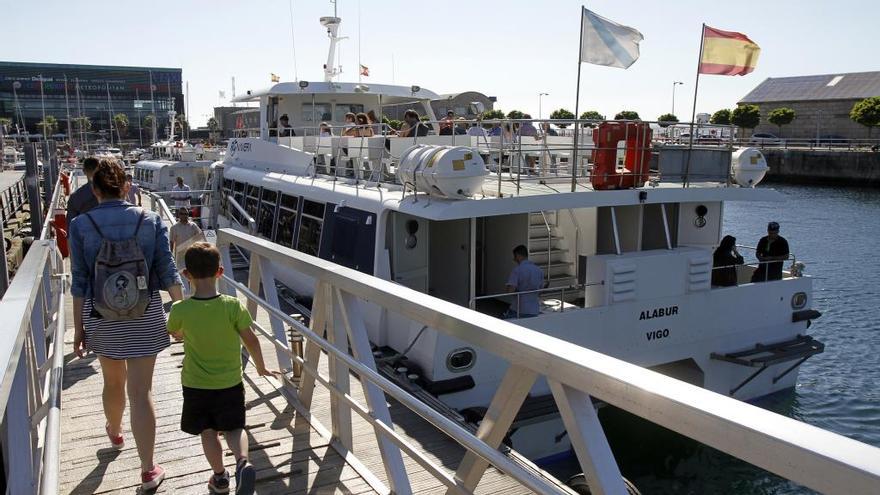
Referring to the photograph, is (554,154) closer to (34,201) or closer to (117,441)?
(117,441)

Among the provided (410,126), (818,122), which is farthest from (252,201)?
(818,122)

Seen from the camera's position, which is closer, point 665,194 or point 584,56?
point 665,194

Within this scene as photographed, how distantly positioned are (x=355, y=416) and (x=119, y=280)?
2.58 m

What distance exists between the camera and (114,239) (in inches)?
151

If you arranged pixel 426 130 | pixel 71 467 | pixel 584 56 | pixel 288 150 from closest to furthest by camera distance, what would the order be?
pixel 71 467 → pixel 584 56 → pixel 426 130 → pixel 288 150

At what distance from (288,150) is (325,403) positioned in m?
8.19

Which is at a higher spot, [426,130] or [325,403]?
[426,130]

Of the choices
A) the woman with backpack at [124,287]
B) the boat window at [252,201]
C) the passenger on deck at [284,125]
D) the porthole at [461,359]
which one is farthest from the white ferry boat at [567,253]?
the woman with backpack at [124,287]

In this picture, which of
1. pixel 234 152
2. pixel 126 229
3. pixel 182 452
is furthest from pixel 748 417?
pixel 234 152

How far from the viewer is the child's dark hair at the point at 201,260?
361 centimetres

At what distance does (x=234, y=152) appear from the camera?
1648 centimetres

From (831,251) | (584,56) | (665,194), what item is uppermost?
(584,56)

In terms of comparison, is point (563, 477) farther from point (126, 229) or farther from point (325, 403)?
point (126, 229)

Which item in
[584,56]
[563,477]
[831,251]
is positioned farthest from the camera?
[831,251]
